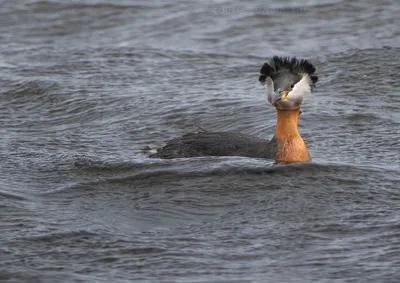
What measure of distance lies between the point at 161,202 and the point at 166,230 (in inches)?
32.8

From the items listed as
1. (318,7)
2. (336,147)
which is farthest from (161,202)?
(318,7)

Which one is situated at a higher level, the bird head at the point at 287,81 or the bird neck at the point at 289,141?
the bird head at the point at 287,81

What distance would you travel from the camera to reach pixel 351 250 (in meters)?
8.09

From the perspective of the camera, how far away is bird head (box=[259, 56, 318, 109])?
10.9 metres

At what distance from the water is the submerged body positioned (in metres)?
0.29

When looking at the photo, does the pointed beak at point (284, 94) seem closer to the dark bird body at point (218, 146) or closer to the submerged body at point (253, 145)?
the submerged body at point (253, 145)

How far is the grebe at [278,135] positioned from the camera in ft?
35.7

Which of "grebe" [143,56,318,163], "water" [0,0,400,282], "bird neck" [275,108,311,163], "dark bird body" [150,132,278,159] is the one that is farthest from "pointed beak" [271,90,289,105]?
"water" [0,0,400,282]

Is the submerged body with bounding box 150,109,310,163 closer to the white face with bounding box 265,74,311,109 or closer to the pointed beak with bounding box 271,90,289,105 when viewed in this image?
the white face with bounding box 265,74,311,109

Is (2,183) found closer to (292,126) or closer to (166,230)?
(166,230)

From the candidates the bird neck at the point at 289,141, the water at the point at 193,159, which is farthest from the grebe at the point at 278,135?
the water at the point at 193,159

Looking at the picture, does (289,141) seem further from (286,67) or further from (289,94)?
(286,67)

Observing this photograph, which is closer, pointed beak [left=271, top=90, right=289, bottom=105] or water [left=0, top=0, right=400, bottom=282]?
water [left=0, top=0, right=400, bottom=282]

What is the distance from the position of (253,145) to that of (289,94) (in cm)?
72
